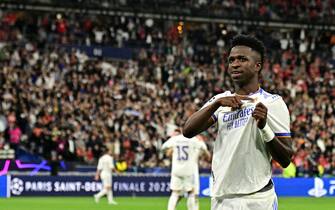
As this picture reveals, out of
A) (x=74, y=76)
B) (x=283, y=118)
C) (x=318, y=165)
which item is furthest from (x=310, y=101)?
(x=283, y=118)

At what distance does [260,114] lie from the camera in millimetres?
5777

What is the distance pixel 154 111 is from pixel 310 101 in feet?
27.2

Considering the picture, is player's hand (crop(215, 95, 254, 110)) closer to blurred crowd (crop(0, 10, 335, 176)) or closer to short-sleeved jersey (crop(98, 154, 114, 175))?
short-sleeved jersey (crop(98, 154, 114, 175))

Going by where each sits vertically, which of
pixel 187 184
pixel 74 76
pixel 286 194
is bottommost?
pixel 286 194

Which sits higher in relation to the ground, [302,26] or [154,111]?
[302,26]

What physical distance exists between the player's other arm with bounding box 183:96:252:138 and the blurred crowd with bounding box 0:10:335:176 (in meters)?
22.7

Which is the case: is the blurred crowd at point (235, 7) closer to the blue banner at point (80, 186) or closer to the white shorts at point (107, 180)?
the blue banner at point (80, 186)

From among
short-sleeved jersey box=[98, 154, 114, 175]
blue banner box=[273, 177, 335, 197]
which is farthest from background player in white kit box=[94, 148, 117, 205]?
blue banner box=[273, 177, 335, 197]

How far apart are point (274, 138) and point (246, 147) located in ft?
0.76

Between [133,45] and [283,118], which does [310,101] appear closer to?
[133,45]

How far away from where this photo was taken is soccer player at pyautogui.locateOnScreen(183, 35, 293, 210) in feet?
19.7

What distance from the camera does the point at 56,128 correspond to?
29.7 metres

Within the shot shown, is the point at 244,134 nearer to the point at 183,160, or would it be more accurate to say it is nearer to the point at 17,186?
the point at 183,160

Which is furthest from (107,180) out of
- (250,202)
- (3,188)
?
(250,202)
